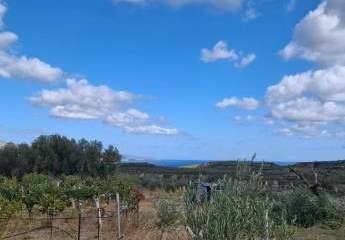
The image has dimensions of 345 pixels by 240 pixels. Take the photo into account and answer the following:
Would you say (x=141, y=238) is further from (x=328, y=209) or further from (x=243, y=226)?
(x=328, y=209)

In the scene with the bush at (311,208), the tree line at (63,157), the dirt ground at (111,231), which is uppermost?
the tree line at (63,157)

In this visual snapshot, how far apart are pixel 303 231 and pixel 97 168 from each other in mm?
31313

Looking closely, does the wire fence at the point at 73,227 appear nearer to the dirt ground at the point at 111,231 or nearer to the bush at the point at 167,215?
the dirt ground at the point at 111,231

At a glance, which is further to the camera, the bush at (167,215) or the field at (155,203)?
the bush at (167,215)

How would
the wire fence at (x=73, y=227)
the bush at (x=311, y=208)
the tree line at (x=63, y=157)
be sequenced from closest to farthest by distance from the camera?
the wire fence at (x=73, y=227) < the bush at (x=311, y=208) < the tree line at (x=63, y=157)

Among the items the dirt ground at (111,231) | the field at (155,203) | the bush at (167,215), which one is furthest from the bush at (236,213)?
the bush at (167,215)

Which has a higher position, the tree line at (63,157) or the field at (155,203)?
the tree line at (63,157)

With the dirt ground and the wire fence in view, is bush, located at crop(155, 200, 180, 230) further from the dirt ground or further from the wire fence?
the wire fence

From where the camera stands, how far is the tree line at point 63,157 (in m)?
48.5

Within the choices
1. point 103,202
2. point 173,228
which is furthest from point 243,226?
point 103,202

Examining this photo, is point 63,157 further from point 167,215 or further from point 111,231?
point 167,215

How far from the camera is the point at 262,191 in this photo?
8773mm

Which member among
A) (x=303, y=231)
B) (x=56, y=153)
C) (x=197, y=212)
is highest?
(x=56, y=153)

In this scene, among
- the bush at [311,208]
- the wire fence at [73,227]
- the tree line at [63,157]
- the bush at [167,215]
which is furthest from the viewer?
the tree line at [63,157]
